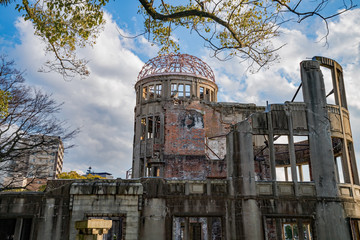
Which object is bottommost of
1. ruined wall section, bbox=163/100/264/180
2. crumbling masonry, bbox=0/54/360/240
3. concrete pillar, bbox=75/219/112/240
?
concrete pillar, bbox=75/219/112/240

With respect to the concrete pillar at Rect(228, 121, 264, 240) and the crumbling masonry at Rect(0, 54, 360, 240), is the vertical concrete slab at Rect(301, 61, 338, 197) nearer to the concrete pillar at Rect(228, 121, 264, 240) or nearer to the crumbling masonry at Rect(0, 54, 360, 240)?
the crumbling masonry at Rect(0, 54, 360, 240)

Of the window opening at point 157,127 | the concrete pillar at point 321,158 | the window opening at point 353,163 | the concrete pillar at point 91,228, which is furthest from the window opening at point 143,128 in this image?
the concrete pillar at point 91,228

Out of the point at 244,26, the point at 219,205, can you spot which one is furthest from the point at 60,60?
the point at 219,205

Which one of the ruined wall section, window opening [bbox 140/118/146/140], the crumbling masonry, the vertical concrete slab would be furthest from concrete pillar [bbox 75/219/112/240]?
window opening [bbox 140/118/146/140]

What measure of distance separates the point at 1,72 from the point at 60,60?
22.9 feet

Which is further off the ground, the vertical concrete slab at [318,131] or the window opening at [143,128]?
the window opening at [143,128]

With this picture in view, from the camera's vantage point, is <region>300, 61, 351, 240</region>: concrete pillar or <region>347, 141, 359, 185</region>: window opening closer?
<region>300, 61, 351, 240</region>: concrete pillar

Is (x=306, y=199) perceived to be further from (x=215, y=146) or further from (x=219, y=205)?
(x=215, y=146)

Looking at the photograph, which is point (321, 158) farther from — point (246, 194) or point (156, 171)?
point (156, 171)

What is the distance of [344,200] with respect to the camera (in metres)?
15.9

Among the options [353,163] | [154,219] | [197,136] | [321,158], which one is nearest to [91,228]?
[154,219]

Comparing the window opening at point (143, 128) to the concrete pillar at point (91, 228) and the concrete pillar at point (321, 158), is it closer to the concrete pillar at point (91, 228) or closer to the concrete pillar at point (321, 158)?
the concrete pillar at point (321, 158)

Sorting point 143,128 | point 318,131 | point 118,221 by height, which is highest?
point 143,128

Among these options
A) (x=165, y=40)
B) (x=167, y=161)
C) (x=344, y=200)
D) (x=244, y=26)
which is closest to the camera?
(x=244, y=26)
